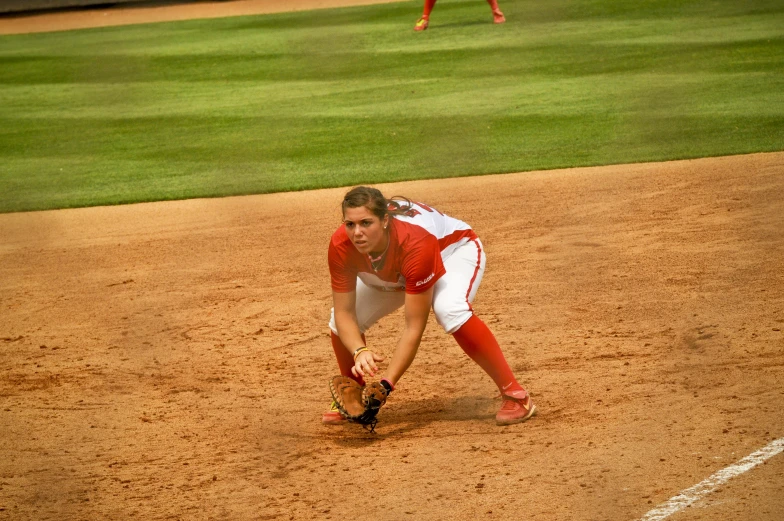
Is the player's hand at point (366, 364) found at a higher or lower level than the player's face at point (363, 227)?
lower

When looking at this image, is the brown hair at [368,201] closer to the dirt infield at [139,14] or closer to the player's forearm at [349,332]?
the player's forearm at [349,332]

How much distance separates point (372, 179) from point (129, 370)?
10.6 ft

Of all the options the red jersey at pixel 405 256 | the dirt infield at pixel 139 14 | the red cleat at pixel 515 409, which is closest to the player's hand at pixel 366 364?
the red jersey at pixel 405 256

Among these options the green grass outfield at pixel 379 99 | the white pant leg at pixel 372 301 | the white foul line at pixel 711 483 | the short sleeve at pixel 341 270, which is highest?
the short sleeve at pixel 341 270

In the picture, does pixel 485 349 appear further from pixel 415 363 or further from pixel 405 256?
pixel 415 363

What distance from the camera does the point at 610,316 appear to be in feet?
14.7

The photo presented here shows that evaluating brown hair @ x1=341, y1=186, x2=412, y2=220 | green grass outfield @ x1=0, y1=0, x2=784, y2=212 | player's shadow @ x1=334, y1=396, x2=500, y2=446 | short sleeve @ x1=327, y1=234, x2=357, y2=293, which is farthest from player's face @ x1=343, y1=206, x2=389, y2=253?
green grass outfield @ x1=0, y1=0, x2=784, y2=212

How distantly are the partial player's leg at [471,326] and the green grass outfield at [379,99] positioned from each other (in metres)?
3.66

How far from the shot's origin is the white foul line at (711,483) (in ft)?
8.84

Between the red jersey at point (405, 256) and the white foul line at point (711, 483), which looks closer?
the white foul line at point (711, 483)

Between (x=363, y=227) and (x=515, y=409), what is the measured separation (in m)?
0.86

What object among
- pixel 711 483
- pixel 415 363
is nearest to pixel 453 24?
pixel 415 363

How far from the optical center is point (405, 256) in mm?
3227

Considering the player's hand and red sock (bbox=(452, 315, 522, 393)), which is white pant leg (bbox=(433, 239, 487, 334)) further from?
the player's hand
